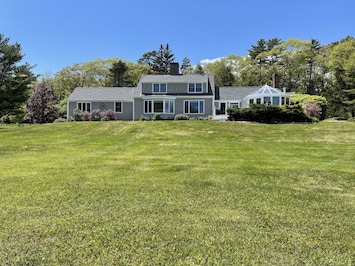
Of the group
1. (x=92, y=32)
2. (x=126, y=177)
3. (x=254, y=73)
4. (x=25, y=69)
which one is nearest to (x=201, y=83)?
(x=92, y=32)

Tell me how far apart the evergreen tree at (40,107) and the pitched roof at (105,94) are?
3.63 m

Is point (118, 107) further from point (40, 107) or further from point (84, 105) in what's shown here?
point (40, 107)

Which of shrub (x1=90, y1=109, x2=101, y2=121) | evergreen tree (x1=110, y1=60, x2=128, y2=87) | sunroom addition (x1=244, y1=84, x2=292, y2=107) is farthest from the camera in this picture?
evergreen tree (x1=110, y1=60, x2=128, y2=87)

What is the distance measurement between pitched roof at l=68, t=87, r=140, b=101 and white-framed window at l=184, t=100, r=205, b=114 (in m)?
5.80

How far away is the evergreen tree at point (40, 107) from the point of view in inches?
1293

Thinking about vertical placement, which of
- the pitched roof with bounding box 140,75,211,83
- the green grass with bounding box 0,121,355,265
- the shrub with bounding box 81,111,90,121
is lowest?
the green grass with bounding box 0,121,355,265

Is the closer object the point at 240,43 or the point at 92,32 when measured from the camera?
the point at 92,32

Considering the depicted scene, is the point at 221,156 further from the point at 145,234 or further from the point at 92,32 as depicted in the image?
the point at 92,32

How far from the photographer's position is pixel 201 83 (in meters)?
31.3

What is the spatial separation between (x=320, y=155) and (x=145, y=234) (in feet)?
27.1

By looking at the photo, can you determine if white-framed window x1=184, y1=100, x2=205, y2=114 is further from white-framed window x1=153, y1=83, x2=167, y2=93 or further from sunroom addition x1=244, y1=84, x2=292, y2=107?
sunroom addition x1=244, y1=84, x2=292, y2=107

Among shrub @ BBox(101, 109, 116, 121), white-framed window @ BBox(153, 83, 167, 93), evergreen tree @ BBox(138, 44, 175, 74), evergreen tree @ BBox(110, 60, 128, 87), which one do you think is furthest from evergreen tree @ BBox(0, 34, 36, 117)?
evergreen tree @ BBox(138, 44, 175, 74)

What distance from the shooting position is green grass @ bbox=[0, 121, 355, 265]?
3.11 m

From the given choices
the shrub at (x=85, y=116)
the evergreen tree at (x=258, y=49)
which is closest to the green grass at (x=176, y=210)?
the shrub at (x=85, y=116)
